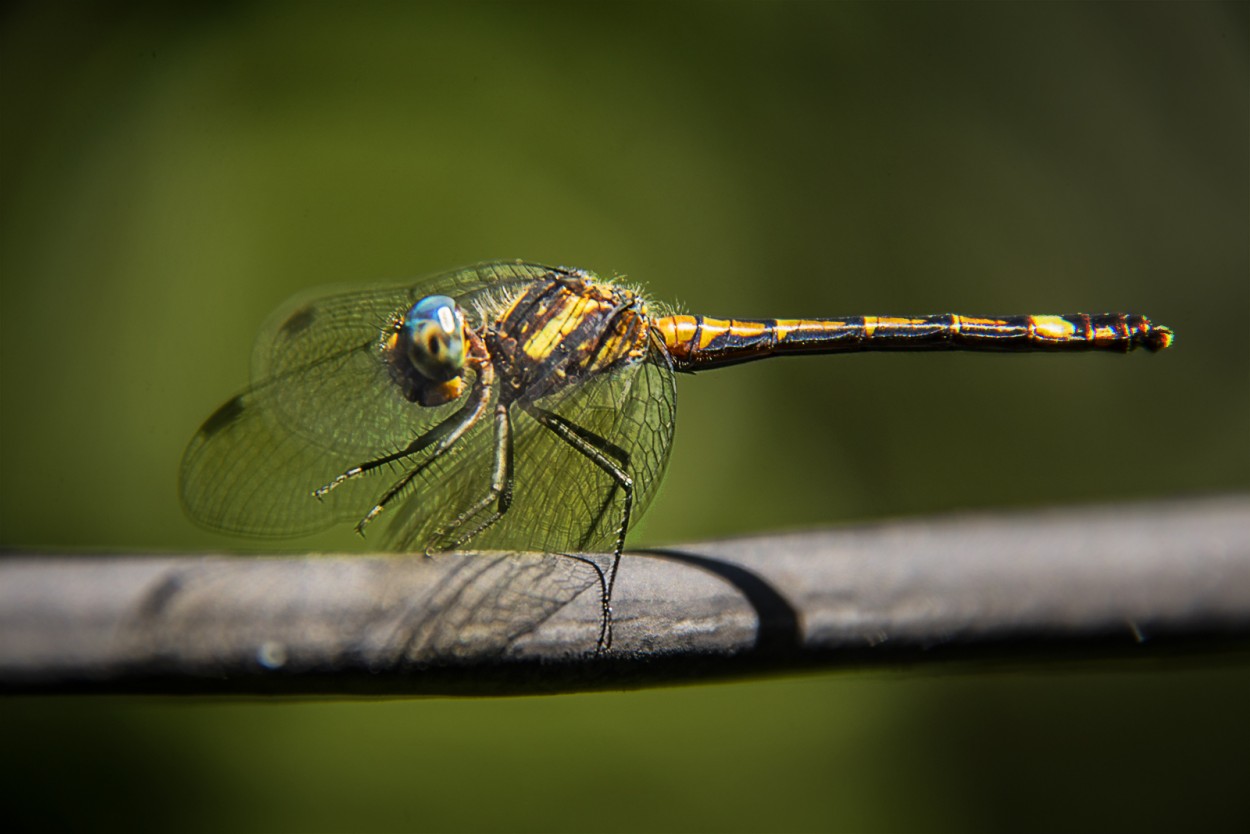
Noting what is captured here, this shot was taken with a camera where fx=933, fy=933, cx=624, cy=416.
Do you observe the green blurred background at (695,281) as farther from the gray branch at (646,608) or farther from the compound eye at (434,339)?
the gray branch at (646,608)

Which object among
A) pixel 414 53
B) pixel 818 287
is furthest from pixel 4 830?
pixel 818 287

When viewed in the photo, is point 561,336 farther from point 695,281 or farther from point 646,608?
point 695,281

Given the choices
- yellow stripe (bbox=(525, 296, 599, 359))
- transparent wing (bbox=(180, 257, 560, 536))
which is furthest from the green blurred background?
yellow stripe (bbox=(525, 296, 599, 359))

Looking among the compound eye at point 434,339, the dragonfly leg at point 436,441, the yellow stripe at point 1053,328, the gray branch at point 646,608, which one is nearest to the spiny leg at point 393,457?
the dragonfly leg at point 436,441

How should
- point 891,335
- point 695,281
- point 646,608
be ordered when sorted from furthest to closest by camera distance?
1. point 695,281
2. point 891,335
3. point 646,608

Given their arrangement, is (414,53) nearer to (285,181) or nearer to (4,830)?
(285,181)

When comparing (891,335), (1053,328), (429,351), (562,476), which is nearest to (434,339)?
(429,351)
